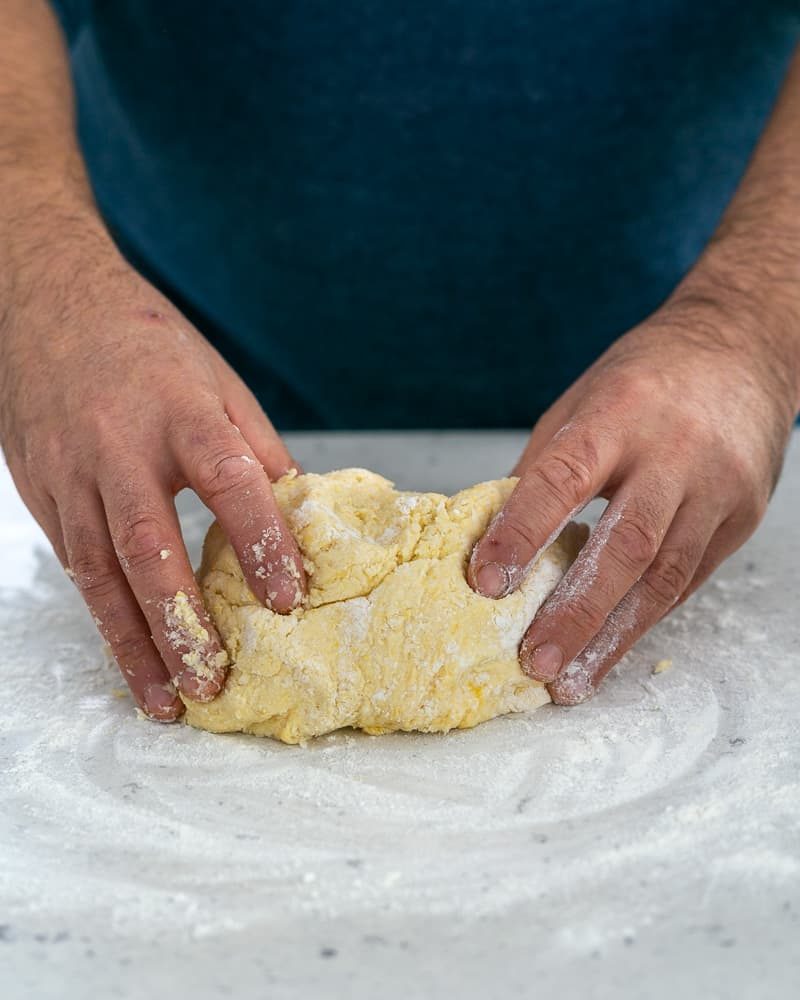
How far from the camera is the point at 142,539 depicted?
1484 millimetres

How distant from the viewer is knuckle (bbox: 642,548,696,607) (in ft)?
5.27

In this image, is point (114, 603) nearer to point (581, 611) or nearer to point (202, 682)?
point (202, 682)

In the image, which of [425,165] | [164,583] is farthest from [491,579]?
[425,165]

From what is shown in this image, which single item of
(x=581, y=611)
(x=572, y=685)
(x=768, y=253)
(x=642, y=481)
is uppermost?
(x=768, y=253)

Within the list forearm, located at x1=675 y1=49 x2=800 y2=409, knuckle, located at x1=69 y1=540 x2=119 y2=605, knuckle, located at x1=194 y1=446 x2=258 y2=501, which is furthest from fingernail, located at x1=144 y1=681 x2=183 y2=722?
forearm, located at x1=675 y1=49 x2=800 y2=409

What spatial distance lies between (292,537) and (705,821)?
2.11 feet

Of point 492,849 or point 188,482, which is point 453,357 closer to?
point 188,482

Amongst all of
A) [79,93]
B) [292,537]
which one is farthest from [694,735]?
[79,93]

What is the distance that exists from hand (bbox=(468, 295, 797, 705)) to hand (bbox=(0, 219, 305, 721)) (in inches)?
13.2

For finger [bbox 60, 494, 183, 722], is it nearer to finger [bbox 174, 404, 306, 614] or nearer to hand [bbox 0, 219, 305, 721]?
hand [bbox 0, 219, 305, 721]

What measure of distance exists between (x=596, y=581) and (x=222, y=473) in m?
0.52

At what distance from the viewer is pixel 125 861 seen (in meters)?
1.26

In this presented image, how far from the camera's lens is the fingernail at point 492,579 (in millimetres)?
1496

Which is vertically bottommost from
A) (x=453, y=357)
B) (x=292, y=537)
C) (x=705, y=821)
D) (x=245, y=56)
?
(x=453, y=357)
